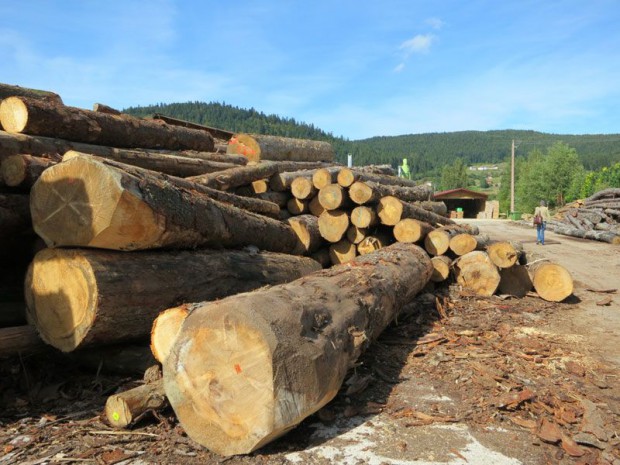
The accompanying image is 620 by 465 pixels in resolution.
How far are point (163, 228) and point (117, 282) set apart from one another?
621mm

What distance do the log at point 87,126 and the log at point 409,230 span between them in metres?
4.09

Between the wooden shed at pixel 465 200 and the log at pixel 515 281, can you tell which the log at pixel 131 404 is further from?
the wooden shed at pixel 465 200

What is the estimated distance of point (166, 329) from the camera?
353 centimetres

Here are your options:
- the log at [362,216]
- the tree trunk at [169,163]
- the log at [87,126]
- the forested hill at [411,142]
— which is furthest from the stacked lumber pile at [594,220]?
the forested hill at [411,142]

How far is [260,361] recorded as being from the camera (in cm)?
289

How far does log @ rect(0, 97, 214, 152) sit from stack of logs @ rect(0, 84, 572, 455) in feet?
0.07

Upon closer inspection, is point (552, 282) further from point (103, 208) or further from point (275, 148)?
point (275, 148)

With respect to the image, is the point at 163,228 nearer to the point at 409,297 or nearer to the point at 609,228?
the point at 409,297

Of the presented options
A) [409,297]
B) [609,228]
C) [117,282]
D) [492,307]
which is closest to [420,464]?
[117,282]

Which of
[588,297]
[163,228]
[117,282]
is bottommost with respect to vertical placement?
[588,297]

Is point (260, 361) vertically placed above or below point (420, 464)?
above

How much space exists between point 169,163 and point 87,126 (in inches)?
47.1

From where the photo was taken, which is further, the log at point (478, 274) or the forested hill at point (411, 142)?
the forested hill at point (411, 142)

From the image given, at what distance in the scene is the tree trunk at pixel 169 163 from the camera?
637 cm
